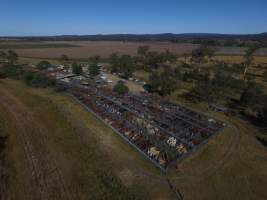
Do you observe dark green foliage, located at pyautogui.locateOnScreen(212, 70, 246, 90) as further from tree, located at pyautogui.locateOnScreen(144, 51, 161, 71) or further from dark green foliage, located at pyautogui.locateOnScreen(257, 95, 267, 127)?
tree, located at pyautogui.locateOnScreen(144, 51, 161, 71)

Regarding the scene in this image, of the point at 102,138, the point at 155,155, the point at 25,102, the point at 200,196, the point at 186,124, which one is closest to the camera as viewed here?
the point at 200,196

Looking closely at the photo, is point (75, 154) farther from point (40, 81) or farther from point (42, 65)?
point (42, 65)

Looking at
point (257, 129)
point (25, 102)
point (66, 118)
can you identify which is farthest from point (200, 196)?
point (25, 102)

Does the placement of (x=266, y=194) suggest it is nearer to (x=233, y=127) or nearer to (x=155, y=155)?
(x=155, y=155)

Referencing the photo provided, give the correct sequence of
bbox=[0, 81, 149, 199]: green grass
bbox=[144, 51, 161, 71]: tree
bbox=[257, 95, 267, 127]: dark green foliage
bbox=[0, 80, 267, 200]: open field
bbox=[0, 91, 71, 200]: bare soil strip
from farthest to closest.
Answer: bbox=[144, 51, 161, 71]: tree, bbox=[257, 95, 267, 127]: dark green foliage, bbox=[0, 80, 267, 200]: open field, bbox=[0, 81, 149, 199]: green grass, bbox=[0, 91, 71, 200]: bare soil strip

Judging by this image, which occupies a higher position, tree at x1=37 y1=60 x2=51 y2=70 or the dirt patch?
tree at x1=37 y1=60 x2=51 y2=70

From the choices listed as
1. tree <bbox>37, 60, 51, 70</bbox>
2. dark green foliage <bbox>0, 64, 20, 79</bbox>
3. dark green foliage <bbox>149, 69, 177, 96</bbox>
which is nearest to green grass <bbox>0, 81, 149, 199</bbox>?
dark green foliage <bbox>149, 69, 177, 96</bbox>

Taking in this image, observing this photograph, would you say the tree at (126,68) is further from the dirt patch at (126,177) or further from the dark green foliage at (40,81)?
the dirt patch at (126,177)

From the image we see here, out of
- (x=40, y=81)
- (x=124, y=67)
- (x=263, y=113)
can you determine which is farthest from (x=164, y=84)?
(x=40, y=81)
